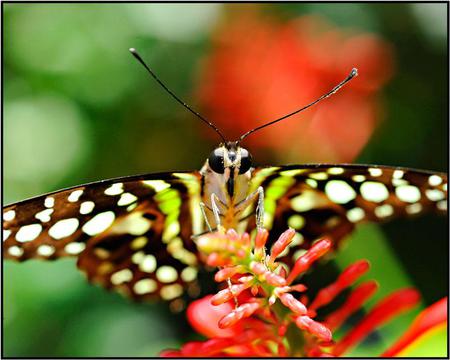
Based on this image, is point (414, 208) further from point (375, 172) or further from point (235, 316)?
point (235, 316)

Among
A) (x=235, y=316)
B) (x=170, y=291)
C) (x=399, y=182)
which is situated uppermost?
(x=399, y=182)

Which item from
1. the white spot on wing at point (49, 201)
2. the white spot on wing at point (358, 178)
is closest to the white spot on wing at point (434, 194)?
the white spot on wing at point (358, 178)

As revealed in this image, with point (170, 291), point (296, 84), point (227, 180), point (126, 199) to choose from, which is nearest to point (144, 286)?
point (170, 291)

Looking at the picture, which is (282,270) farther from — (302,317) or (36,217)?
(36,217)

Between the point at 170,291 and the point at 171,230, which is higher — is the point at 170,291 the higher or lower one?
the lower one

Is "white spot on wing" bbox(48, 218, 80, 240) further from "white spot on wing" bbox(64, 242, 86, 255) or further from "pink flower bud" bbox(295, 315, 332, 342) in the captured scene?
"pink flower bud" bbox(295, 315, 332, 342)

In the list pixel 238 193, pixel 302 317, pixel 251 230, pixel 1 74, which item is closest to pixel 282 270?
pixel 302 317

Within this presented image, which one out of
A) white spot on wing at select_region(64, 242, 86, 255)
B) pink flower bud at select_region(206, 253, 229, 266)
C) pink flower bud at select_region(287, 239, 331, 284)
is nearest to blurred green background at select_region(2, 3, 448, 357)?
white spot on wing at select_region(64, 242, 86, 255)
